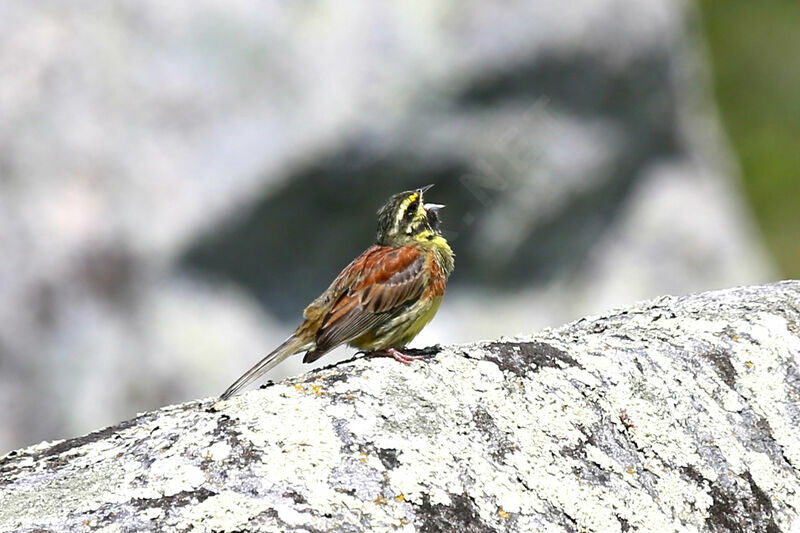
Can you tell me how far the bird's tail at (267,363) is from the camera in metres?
4.29

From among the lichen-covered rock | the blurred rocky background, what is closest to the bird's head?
the lichen-covered rock

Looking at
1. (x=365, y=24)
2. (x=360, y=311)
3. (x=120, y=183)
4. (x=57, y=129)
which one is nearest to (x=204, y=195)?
(x=120, y=183)

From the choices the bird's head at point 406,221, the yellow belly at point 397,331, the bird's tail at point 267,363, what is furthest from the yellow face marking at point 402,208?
the bird's tail at point 267,363

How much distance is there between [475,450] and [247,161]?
7080mm

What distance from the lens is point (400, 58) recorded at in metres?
10.1

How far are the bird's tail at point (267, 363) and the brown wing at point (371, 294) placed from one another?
136mm

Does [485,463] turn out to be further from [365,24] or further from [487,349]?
[365,24]

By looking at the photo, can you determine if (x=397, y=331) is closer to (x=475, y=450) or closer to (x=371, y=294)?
(x=371, y=294)

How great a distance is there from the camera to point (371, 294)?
5094 millimetres

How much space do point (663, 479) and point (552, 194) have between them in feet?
26.1

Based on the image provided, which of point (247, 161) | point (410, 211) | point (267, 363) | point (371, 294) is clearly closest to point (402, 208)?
point (410, 211)

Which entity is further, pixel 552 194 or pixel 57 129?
pixel 552 194

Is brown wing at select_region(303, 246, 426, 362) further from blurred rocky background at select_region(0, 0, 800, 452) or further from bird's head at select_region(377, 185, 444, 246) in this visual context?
blurred rocky background at select_region(0, 0, 800, 452)

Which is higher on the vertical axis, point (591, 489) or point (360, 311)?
point (360, 311)
